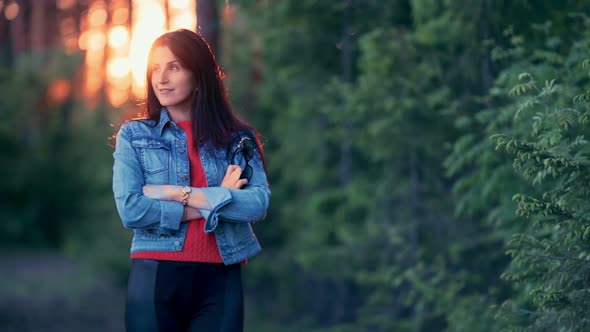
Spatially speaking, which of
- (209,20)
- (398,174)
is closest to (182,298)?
(398,174)

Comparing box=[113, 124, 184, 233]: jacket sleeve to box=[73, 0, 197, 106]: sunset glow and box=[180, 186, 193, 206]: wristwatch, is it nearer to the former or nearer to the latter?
box=[180, 186, 193, 206]: wristwatch

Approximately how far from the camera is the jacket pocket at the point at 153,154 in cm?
385

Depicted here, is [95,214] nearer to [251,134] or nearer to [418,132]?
[418,132]

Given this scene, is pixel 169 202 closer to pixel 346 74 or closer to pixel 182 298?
pixel 182 298

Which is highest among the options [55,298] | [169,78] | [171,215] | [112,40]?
[112,40]

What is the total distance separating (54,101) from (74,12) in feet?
38.8

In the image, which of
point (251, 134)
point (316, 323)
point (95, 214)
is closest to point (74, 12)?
point (95, 214)

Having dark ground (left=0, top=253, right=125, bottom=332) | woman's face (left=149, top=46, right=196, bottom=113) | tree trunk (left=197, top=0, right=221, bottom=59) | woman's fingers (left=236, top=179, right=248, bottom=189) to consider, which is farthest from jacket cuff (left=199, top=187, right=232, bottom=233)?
dark ground (left=0, top=253, right=125, bottom=332)

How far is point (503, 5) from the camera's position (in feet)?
19.8

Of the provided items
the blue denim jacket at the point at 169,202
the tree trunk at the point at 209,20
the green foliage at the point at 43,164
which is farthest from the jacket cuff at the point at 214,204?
the green foliage at the point at 43,164

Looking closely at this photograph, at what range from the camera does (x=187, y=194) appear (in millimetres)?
3768

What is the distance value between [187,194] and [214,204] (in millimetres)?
135

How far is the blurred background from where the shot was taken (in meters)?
4.52

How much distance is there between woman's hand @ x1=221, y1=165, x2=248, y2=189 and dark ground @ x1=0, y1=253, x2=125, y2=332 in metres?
7.12
